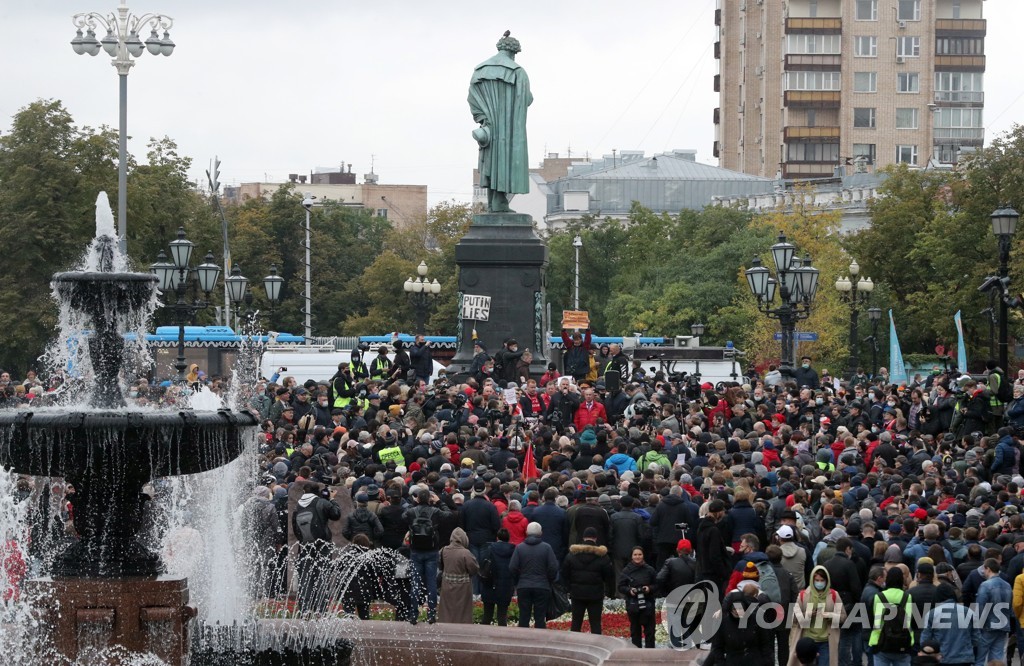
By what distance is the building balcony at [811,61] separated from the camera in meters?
113

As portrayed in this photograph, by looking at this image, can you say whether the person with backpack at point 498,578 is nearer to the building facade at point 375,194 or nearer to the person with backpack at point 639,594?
the person with backpack at point 639,594

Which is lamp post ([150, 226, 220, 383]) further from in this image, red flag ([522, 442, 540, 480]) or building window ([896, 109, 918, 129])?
building window ([896, 109, 918, 129])

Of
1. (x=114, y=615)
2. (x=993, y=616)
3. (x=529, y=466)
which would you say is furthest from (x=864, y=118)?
(x=114, y=615)

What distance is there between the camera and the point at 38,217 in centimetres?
5300

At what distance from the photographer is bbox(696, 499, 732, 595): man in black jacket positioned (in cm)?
1670

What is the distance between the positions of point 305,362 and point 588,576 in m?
25.0

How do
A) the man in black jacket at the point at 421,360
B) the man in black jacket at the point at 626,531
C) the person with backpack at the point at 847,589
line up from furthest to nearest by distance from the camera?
1. the man in black jacket at the point at 421,360
2. the man in black jacket at the point at 626,531
3. the person with backpack at the point at 847,589

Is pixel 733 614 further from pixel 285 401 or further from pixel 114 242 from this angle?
pixel 285 401

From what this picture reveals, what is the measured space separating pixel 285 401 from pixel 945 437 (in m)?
9.04

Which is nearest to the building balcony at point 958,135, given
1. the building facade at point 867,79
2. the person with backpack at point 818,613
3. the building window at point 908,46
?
the building facade at point 867,79

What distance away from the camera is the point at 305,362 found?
4147cm

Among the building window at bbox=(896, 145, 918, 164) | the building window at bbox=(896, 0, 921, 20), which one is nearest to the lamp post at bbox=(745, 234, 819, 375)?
the building window at bbox=(896, 0, 921, 20)

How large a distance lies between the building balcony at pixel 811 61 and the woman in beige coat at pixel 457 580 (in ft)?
323

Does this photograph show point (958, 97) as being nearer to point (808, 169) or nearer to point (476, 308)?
point (808, 169)
